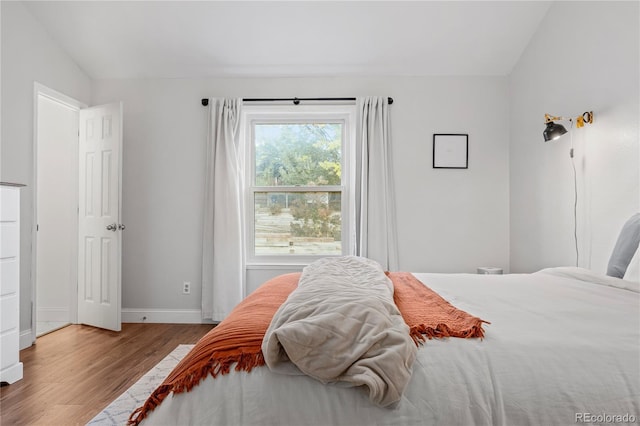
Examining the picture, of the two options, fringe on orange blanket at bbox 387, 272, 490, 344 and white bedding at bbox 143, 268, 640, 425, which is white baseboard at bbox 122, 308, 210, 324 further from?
white bedding at bbox 143, 268, 640, 425

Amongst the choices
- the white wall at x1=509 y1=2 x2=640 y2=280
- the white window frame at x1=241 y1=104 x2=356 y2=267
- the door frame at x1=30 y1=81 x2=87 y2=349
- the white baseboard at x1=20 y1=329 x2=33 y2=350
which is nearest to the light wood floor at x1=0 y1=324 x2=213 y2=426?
the white baseboard at x1=20 y1=329 x2=33 y2=350

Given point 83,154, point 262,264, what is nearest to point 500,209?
point 262,264

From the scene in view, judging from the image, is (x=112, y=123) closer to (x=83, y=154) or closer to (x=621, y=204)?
(x=83, y=154)

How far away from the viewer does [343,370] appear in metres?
0.92

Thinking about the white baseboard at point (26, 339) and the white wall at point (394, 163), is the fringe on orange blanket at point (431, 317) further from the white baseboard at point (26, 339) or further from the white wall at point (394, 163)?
the white baseboard at point (26, 339)

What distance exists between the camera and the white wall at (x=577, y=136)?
233cm

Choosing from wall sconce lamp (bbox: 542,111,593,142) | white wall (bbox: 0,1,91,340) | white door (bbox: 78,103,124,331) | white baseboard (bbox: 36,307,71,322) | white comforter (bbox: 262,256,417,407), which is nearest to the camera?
white comforter (bbox: 262,256,417,407)

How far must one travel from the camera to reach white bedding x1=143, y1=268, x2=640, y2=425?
0.91 meters

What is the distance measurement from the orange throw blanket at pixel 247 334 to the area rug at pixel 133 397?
→ 3.08 ft

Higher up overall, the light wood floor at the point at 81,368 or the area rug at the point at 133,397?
the area rug at the point at 133,397

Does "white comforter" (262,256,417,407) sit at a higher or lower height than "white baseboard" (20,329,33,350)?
higher

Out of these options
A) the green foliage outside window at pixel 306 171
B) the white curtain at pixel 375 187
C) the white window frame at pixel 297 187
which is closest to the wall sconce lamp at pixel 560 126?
the white curtain at pixel 375 187

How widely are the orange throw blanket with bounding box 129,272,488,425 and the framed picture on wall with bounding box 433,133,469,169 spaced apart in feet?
7.80


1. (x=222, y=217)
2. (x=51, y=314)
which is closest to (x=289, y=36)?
(x=222, y=217)
